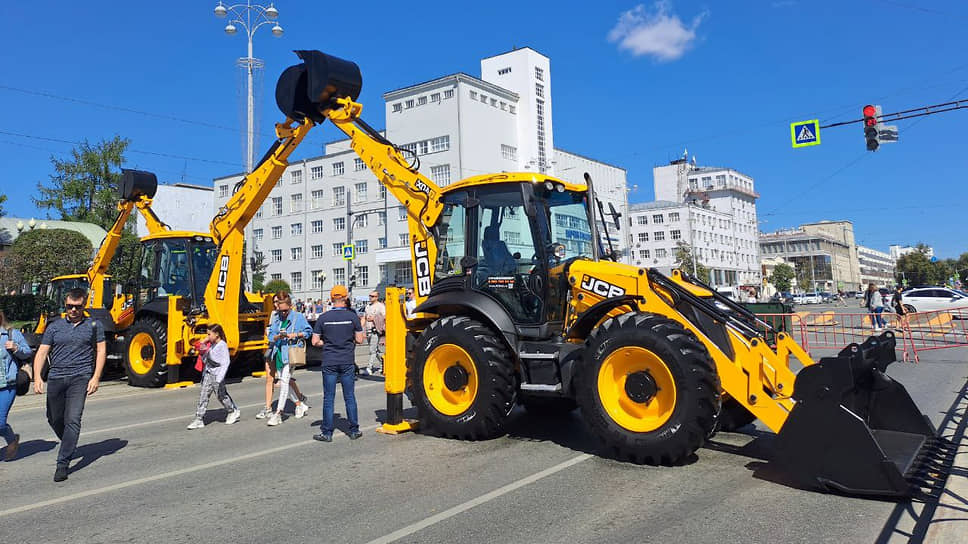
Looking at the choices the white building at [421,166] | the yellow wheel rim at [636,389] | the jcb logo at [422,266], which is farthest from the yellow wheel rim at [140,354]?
the white building at [421,166]

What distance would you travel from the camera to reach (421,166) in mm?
49656

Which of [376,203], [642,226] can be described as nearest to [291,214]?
[376,203]

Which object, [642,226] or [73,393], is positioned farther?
[642,226]

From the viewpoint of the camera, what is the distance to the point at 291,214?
64.9 meters

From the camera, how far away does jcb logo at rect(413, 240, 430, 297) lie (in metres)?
8.50

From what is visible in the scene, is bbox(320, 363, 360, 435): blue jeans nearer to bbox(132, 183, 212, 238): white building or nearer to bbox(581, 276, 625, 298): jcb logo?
bbox(581, 276, 625, 298): jcb logo

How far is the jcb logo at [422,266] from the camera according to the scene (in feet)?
27.9

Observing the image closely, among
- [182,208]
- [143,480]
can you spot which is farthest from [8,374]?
[182,208]

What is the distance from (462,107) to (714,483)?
49.0 metres

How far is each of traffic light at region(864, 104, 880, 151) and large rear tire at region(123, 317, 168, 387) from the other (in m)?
17.9

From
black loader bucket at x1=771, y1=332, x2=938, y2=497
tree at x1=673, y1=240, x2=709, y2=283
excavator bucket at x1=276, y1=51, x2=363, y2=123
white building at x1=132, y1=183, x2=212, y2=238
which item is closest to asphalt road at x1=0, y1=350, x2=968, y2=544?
black loader bucket at x1=771, y1=332, x2=938, y2=497

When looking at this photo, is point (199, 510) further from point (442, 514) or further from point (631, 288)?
point (631, 288)

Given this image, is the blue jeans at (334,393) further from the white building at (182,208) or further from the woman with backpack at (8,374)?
the white building at (182,208)

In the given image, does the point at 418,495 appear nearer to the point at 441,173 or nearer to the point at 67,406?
the point at 67,406
